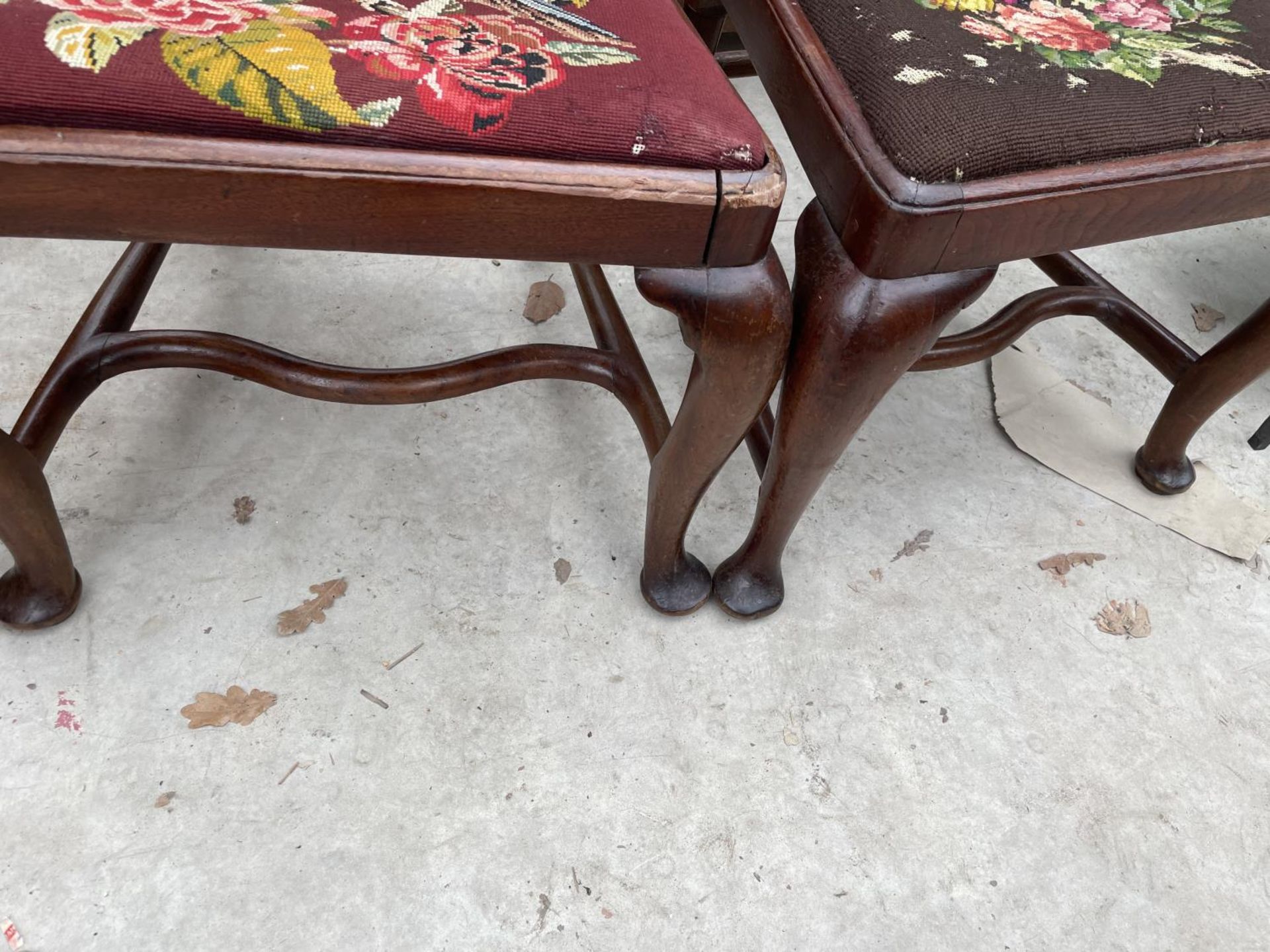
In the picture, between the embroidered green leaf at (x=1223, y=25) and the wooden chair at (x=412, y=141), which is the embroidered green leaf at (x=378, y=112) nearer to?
the wooden chair at (x=412, y=141)

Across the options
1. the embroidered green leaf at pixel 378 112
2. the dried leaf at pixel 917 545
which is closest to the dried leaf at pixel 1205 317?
the dried leaf at pixel 917 545

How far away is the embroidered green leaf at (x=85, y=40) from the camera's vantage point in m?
0.54

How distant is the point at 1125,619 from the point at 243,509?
99cm

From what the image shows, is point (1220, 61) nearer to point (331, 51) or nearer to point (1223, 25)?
point (1223, 25)


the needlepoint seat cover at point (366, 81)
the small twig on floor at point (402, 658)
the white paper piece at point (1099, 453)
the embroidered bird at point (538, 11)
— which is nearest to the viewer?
the needlepoint seat cover at point (366, 81)

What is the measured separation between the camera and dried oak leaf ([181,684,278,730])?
87cm

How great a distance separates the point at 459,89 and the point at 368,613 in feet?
1.85

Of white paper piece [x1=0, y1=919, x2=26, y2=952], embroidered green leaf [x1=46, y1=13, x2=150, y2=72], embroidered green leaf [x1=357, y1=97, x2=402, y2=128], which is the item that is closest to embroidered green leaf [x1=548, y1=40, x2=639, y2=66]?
embroidered green leaf [x1=357, y1=97, x2=402, y2=128]

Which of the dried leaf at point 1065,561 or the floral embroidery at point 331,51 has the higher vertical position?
the floral embroidery at point 331,51

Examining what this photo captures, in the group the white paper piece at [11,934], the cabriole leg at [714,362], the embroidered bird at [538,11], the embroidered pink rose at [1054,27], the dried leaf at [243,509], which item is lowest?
the white paper piece at [11,934]

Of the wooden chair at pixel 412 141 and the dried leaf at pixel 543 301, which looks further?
the dried leaf at pixel 543 301

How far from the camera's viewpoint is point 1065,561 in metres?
1.13

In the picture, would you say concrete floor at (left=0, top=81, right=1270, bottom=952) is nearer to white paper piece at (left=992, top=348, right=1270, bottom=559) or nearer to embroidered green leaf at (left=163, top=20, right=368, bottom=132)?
white paper piece at (left=992, top=348, right=1270, bottom=559)

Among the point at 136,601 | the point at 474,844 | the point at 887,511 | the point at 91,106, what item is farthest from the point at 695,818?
the point at 91,106
